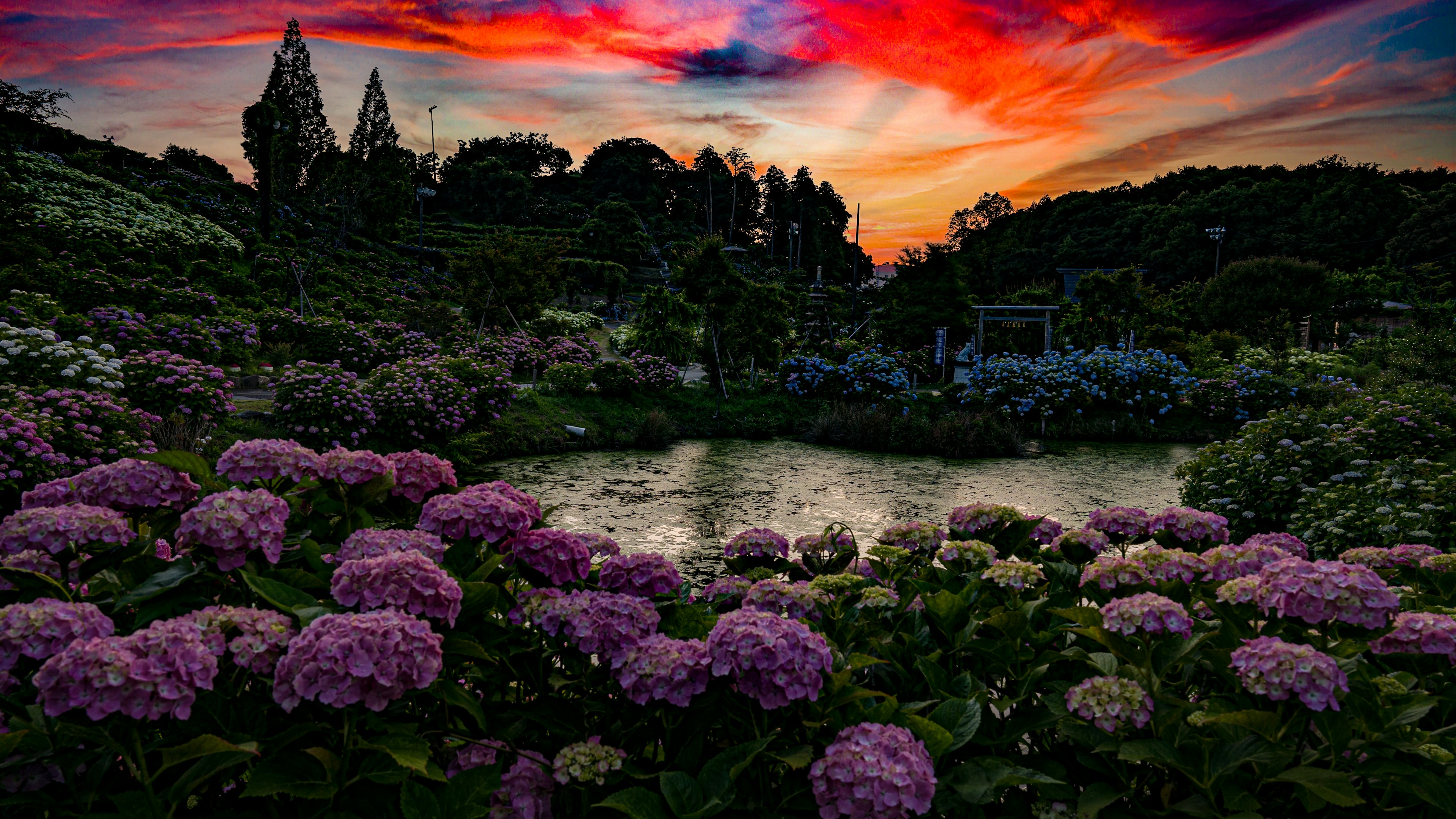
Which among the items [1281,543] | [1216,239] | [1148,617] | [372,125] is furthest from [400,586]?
[1216,239]

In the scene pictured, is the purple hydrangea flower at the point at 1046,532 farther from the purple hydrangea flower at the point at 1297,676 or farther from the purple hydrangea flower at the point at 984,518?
the purple hydrangea flower at the point at 1297,676

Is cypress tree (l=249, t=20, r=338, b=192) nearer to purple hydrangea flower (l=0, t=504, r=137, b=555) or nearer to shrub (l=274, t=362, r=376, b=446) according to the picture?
shrub (l=274, t=362, r=376, b=446)

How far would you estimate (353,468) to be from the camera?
5.49 ft

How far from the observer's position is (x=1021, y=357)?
12.3 m

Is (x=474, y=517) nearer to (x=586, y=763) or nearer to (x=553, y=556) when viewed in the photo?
(x=553, y=556)

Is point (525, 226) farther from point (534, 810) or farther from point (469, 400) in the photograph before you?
point (534, 810)

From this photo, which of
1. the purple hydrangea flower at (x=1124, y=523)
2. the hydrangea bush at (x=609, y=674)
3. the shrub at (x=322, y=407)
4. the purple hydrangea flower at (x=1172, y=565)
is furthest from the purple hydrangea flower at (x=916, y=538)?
the shrub at (x=322, y=407)

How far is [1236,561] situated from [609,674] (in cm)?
144

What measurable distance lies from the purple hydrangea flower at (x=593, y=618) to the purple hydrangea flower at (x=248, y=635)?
15.7 inches

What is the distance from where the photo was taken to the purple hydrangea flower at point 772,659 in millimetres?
1135

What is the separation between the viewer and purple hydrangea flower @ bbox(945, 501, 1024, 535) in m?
2.08

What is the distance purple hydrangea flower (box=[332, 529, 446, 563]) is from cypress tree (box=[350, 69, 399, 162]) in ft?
114

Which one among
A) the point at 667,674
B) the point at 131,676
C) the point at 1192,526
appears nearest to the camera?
the point at 131,676

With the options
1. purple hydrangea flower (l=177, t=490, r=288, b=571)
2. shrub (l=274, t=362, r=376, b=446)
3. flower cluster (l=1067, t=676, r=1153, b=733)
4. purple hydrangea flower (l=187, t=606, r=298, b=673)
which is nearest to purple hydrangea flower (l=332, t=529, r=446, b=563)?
purple hydrangea flower (l=177, t=490, r=288, b=571)
